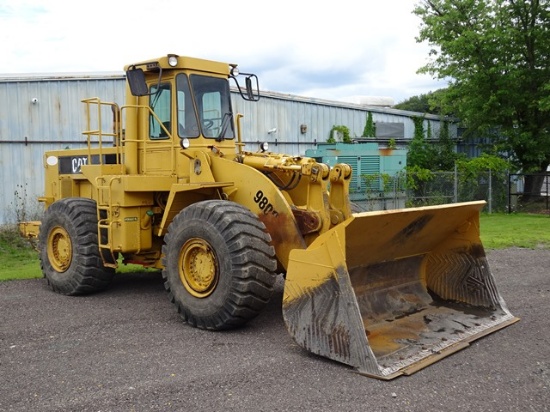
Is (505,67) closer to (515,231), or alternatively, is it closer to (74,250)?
(515,231)

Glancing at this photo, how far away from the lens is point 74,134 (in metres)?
16.5

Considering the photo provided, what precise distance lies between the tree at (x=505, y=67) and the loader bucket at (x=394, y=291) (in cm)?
1800

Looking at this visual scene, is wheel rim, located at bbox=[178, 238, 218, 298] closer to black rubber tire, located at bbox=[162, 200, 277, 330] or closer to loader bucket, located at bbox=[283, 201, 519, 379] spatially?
black rubber tire, located at bbox=[162, 200, 277, 330]

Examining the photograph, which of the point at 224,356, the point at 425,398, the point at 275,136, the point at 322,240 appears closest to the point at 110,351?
the point at 224,356

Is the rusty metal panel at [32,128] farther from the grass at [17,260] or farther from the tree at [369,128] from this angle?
the tree at [369,128]

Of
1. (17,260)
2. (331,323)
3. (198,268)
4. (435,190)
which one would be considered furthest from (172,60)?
(435,190)

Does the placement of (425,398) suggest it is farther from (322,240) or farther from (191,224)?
(191,224)

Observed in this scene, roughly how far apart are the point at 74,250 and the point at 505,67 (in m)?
20.2

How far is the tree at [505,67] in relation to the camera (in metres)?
24.0

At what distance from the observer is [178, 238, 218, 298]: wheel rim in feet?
21.7

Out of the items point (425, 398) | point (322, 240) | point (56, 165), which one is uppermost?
point (56, 165)

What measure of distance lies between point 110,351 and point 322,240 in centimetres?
227

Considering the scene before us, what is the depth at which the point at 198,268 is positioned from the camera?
269 inches

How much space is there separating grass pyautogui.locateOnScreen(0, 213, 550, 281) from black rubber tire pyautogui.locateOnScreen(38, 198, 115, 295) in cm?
166
